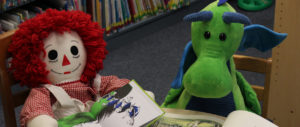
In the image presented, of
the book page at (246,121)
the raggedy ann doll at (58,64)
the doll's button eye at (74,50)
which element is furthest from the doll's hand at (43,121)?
the book page at (246,121)

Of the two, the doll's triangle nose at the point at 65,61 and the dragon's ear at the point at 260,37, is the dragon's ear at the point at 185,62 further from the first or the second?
the doll's triangle nose at the point at 65,61

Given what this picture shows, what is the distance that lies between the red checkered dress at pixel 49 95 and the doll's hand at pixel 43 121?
2 centimetres

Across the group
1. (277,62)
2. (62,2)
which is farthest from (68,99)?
(62,2)

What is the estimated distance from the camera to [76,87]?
1345 millimetres

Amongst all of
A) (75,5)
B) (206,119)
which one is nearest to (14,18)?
(75,5)

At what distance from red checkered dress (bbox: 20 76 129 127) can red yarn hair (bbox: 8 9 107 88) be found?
0.03 meters

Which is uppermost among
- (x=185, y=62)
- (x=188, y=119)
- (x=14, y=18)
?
(x=14, y=18)

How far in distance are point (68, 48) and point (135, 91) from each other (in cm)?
29

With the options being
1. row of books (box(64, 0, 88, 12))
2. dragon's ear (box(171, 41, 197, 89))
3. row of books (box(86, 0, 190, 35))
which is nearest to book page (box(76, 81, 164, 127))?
dragon's ear (box(171, 41, 197, 89))

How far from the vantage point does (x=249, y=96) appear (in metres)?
1.34

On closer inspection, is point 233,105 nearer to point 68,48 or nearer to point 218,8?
point 218,8

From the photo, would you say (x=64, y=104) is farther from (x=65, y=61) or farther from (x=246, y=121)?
(x=246, y=121)

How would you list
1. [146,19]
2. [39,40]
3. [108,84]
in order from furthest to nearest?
[146,19], [108,84], [39,40]

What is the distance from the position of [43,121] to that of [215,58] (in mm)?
514
